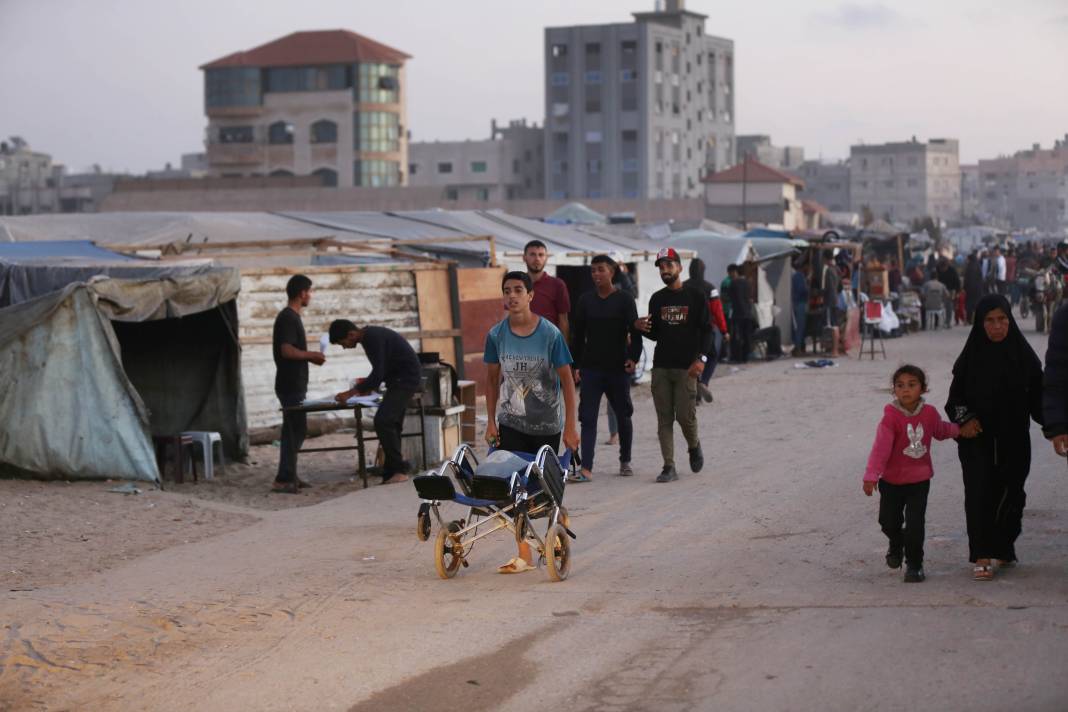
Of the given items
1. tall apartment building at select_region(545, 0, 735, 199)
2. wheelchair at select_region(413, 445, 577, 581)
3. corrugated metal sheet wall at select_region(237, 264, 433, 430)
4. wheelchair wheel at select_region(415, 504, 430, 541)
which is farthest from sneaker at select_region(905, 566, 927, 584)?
tall apartment building at select_region(545, 0, 735, 199)

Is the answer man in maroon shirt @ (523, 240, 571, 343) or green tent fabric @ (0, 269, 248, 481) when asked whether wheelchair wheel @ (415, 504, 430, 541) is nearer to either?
man in maroon shirt @ (523, 240, 571, 343)

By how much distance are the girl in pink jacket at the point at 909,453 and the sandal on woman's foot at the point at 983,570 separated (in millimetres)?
288

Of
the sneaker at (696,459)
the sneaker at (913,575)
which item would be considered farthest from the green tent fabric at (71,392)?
the sneaker at (913,575)

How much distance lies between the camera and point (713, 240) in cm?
2884

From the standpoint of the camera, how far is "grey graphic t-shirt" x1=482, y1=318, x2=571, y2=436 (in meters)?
9.22

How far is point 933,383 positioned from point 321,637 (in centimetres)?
1583

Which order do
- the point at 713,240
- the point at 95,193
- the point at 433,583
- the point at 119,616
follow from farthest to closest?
1. the point at 95,193
2. the point at 713,240
3. the point at 433,583
4. the point at 119,616

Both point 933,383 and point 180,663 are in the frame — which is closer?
point 180,663

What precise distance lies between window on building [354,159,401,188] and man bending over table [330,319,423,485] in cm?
9698

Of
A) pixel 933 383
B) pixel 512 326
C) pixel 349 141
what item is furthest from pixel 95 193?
pixel 512 326

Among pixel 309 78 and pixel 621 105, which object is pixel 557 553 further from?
pixel 621 105

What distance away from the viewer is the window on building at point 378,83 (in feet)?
355

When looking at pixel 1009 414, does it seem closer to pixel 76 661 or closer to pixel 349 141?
pixel 76 661

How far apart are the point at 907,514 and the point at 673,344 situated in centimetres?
435
